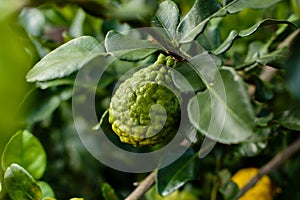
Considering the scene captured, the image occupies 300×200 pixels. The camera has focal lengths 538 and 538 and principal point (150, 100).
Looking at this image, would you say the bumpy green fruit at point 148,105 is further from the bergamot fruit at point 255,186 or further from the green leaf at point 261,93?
the bergamot fruit at point 255,186

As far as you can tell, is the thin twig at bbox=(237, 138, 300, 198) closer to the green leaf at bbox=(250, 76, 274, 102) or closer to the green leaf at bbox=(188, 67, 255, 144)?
the green leaf at bbox=(250, 76, 274, 102)

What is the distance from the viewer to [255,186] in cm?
84

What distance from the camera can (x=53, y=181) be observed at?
3.17 feet

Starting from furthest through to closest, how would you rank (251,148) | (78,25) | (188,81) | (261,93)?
(78,25) → (251,148) → (261,93) → (188,81)

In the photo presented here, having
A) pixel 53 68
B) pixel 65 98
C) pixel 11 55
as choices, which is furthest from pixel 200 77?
pixel 65 98

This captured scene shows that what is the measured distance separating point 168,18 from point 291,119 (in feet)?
0.57

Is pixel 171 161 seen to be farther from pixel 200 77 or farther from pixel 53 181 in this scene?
pixel 53 181

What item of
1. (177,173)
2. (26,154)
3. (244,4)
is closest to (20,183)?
(26,154)

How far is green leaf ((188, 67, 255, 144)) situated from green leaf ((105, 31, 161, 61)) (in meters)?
0.07

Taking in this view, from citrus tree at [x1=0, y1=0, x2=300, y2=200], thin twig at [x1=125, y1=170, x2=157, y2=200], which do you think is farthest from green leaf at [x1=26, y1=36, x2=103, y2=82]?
thin twig at [x1=125, y1=170, x2=157, y2=200]

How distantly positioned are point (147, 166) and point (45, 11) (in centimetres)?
36

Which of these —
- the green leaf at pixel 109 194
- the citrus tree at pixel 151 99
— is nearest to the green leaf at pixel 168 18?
the citrus tree at pixel 151 99

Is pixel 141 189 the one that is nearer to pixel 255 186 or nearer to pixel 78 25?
pixel 255 186

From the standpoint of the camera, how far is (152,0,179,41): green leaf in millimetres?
535
